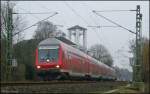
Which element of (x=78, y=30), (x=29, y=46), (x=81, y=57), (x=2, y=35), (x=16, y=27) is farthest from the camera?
(x=78, y=30)

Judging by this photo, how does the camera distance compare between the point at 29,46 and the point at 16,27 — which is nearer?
the point at 16,27

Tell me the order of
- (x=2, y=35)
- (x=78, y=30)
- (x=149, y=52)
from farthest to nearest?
(x=78, y=30) < (x=2, y=35) < (x=149, y=52)

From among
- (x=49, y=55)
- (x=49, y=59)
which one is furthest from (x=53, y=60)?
(x=49, y=55)

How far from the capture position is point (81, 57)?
46750mm

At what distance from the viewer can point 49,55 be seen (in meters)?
35.8

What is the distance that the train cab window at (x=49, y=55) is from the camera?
3559 cm

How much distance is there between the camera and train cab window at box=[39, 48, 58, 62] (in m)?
35.6

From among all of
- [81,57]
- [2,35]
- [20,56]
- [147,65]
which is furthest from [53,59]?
[20,56]

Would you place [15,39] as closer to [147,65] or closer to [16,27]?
[16,27]

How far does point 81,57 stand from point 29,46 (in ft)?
108

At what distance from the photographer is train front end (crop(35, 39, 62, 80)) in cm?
3531

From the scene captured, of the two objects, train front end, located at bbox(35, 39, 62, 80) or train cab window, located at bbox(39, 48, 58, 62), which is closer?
train front end, located at bbox(35, 39, 62, 80)

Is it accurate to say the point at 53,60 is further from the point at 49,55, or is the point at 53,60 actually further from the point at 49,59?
the point at 49,55

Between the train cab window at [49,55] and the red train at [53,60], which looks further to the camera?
the train cab window at [49,55]
